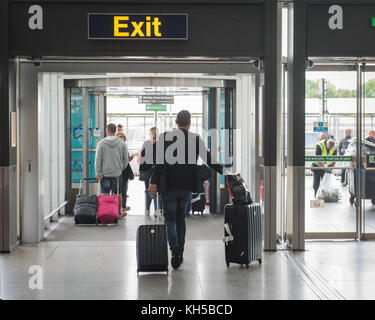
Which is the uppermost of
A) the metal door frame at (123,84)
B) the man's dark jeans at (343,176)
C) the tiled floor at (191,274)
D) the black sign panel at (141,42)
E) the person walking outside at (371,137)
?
the black sign panel at (141,42)

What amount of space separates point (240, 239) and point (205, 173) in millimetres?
760

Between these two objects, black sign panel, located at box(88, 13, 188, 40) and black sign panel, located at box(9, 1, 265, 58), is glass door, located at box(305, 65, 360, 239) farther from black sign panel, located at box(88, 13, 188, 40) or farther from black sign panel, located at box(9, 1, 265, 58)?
black sign panel, located at box(88, 13, 188, 40)

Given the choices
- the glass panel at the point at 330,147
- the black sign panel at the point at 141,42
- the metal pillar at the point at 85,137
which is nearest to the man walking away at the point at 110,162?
the metal pillar at the point at 85,137

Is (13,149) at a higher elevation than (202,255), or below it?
higher

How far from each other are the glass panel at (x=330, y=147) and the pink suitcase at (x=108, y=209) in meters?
2.96

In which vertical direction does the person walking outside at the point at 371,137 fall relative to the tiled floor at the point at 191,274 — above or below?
above

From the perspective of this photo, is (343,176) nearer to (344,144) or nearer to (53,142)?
(344,144)

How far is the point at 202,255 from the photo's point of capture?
676 cm

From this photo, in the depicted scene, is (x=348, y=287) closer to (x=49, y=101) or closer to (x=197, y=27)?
(x=197, y=27)

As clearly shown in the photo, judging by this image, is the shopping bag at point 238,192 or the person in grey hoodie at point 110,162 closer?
the shopping bag at point 238,192

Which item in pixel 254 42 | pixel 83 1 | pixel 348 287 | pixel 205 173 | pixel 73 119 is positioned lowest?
pixel 348 287

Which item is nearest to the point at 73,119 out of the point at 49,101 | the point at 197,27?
the point at 49,101

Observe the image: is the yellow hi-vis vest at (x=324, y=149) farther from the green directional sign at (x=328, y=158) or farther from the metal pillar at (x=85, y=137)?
the metal pillar at (x=85, y=137)

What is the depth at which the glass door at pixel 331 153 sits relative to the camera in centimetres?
782
